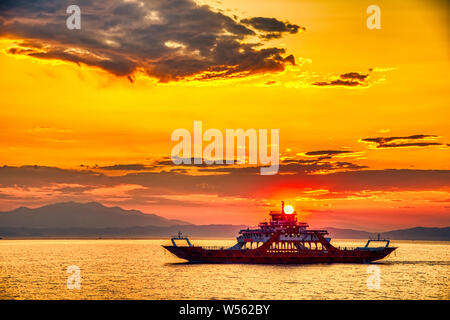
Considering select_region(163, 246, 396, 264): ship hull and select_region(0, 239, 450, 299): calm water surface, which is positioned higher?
select_region(163, 246, 396, 264): ship hull

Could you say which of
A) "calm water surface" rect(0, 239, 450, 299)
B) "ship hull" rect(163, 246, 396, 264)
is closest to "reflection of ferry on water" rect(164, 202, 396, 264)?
"ship hull" rect(163, 246, 396, 264)

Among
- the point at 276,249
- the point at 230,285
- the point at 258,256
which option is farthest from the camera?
the point at 276,249

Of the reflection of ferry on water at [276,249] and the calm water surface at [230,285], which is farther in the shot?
the reflection of ferry on water at [276,249]

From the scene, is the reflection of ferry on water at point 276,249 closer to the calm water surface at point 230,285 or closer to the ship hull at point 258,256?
the ship hull at point 258,256

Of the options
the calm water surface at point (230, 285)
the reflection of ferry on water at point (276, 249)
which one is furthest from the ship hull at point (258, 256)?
the calm water surface at point (230, 285)

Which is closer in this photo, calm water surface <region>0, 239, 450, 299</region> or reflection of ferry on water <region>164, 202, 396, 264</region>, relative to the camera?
calm water surface <region>0, 239, 450, 299</region>

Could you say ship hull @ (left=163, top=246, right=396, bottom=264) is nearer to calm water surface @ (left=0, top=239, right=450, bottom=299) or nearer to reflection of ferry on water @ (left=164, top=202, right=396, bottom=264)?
reflection of ferry on water @ (left=164, top=202, right=396, bottom=264)

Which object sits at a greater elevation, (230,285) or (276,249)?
(276,249)

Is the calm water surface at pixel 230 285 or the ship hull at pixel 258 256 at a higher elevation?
the ship hull at pixel 258 256

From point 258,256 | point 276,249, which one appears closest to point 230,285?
point 258,256

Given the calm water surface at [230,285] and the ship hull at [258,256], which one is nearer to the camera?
the calm water surface at [230,285]

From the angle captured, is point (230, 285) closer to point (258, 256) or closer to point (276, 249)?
point (258, 256)

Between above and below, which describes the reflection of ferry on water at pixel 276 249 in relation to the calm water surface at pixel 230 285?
above
